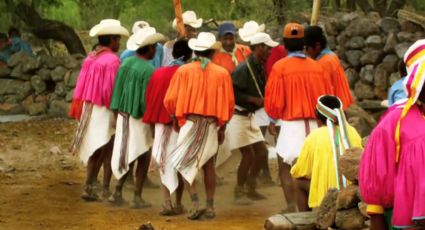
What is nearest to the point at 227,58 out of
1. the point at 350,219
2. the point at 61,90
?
the point at 350,219

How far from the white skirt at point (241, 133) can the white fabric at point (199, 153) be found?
0.96 metres

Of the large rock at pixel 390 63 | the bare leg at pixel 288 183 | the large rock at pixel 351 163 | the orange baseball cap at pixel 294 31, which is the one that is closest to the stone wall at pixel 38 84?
the large rock at pixel 390 63

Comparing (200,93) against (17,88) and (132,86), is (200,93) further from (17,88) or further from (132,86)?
(17,88)

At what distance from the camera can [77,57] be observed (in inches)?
682

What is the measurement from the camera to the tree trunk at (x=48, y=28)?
59.5 feet

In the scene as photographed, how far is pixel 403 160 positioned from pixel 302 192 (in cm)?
313

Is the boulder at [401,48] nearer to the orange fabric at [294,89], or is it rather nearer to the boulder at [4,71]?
the orange fabric at [294,89]

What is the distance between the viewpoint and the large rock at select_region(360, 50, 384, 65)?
1536 centimetres

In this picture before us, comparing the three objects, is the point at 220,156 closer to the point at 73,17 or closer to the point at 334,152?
the point at 334,152

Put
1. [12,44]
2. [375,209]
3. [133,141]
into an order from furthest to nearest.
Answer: [12,44] → [133,141] → [375,209]

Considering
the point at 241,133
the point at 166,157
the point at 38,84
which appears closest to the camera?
the point at 166,157

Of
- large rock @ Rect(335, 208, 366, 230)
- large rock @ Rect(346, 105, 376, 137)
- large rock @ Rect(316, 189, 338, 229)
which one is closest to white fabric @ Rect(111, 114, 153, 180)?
large rock @ Rect(316, 189, 338, 229)

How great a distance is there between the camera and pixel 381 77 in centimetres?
1521

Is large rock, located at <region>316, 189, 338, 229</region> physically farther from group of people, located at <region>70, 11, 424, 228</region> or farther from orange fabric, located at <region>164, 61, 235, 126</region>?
orange fabric, located at <region>164, 61, 235, 126</region>
